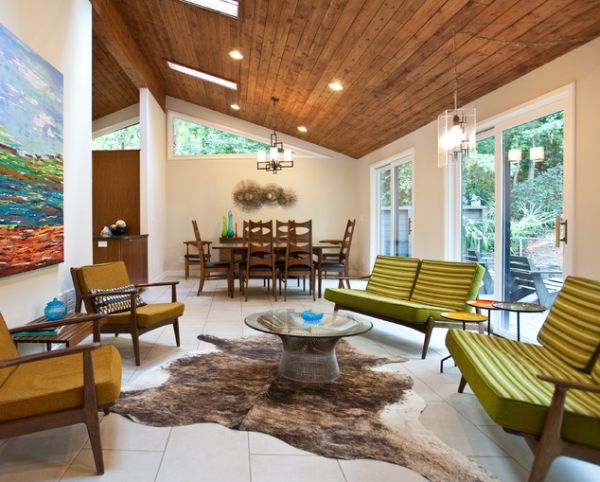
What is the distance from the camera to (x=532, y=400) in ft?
5.23

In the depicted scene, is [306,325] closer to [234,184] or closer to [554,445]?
[554,445]

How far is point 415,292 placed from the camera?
3.96 metres

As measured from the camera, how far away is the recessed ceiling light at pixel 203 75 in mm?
6418

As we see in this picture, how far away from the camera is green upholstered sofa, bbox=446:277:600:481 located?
4.87 feet

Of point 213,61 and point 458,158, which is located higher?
point 213,61

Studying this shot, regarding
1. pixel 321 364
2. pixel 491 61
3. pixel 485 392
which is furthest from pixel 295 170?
pixel 485 392

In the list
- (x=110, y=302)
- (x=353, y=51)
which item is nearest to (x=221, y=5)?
(x=353, y=51)

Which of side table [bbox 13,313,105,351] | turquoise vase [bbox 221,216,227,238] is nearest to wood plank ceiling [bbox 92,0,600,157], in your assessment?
turquoise vase [bbox 221,216,227,238]

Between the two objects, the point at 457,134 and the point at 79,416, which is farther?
the point at 457,134

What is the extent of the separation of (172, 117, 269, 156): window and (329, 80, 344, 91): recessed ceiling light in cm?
368

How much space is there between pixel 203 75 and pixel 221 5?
241cm

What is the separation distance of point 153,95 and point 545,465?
25.0 feet

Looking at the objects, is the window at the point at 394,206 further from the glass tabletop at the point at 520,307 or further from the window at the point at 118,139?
the window at the point at 118,139

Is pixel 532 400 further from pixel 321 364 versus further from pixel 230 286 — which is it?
pixel 230 286
